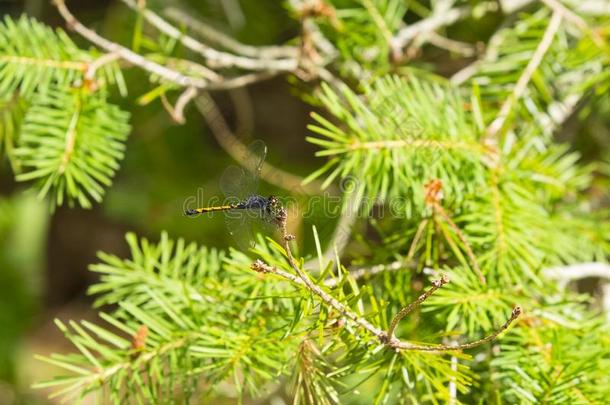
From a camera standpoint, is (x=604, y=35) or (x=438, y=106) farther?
(x=604, y=35)

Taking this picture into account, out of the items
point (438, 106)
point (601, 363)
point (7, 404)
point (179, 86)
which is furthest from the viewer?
point (7, 404)

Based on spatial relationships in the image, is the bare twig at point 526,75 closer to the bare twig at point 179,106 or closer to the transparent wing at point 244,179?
the transparent wing at point 244,179

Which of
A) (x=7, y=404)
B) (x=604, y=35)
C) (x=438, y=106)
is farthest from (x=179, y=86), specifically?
(x=7, y=404)

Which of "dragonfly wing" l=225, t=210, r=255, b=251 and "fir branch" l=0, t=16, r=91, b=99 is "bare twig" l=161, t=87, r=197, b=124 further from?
"dragonfly wing" l=225, t=210, r=255, b=251

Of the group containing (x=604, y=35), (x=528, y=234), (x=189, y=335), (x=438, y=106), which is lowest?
(x=189, y=335)

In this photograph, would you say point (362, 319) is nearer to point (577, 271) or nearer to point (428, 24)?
point (577, 271)

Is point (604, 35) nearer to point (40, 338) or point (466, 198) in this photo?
point (466, 198)

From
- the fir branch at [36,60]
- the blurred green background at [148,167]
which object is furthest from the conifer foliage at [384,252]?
the blurred green background at [148,167]

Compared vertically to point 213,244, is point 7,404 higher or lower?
lower
